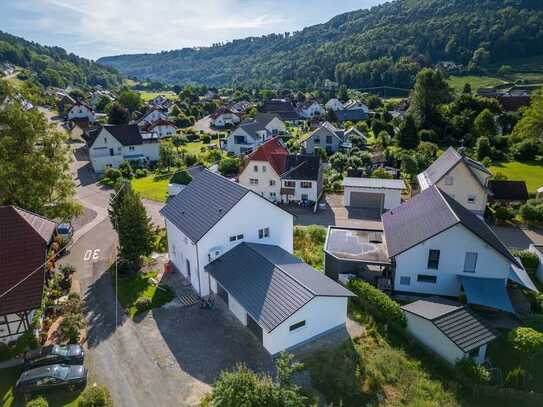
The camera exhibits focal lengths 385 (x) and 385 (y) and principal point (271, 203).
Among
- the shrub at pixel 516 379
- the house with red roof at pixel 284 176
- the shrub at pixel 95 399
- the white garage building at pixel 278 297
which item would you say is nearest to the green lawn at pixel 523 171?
the house with red roof at pixel 284 176

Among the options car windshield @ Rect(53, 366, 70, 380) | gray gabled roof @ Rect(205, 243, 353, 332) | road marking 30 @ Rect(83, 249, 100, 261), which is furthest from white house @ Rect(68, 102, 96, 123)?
car windshield @ Rect(53, 366, 70, 380)

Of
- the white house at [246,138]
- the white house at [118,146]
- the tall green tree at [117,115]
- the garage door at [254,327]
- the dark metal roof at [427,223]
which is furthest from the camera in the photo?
the tall green tree at [117,115]

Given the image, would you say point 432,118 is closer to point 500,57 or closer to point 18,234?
point 18,234

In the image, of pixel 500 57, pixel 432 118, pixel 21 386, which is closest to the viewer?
pixel 21 386

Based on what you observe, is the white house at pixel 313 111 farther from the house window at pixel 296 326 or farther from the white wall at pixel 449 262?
the house window at pixel 296 326

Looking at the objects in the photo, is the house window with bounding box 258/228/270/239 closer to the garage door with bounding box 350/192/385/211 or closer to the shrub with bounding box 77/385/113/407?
the shrub with bounding box 77/385/113/407

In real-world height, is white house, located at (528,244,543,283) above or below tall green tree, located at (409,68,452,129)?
below

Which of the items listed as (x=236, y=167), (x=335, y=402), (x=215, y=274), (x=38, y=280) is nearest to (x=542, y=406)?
(x=335, y=402)
